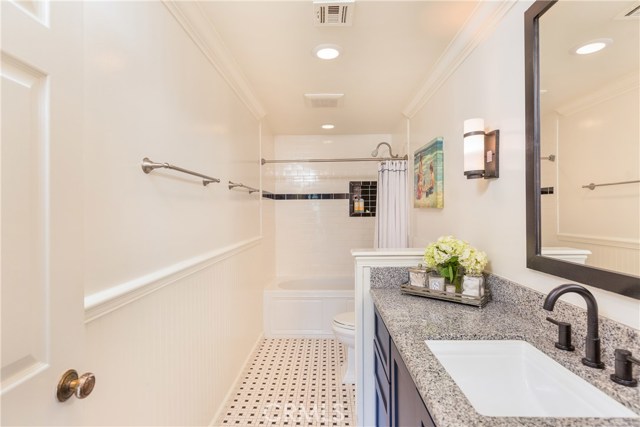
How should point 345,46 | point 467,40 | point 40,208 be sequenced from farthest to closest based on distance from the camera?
point 345,46 → point 467,40 → point 40,208

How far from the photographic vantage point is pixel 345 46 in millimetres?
1876

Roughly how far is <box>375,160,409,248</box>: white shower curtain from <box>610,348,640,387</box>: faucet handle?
7.29 feet

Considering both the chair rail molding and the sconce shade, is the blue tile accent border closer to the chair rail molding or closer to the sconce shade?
the chair rail molding

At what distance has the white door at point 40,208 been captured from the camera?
0.56 m

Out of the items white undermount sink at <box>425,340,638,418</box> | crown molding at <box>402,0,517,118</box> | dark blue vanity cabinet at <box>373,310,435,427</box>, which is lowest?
dark blue vanity cabinet at <box>373,310,435,427</box>

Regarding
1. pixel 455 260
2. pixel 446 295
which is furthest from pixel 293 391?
pixel 455 260

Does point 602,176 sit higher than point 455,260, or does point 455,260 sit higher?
point 602,176

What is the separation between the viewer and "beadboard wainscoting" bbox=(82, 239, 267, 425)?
1.02 m

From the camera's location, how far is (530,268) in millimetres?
1216

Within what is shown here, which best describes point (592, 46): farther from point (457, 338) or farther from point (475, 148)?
point (457, 338)

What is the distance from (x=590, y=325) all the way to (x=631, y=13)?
2.82ft

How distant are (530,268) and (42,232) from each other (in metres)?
1.51

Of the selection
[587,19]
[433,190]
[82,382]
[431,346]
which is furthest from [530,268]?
[82,382]

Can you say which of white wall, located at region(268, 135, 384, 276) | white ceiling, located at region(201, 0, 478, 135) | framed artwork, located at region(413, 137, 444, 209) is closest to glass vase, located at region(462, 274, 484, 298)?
framed artwork, located at region(413, 137, 444, 209)
